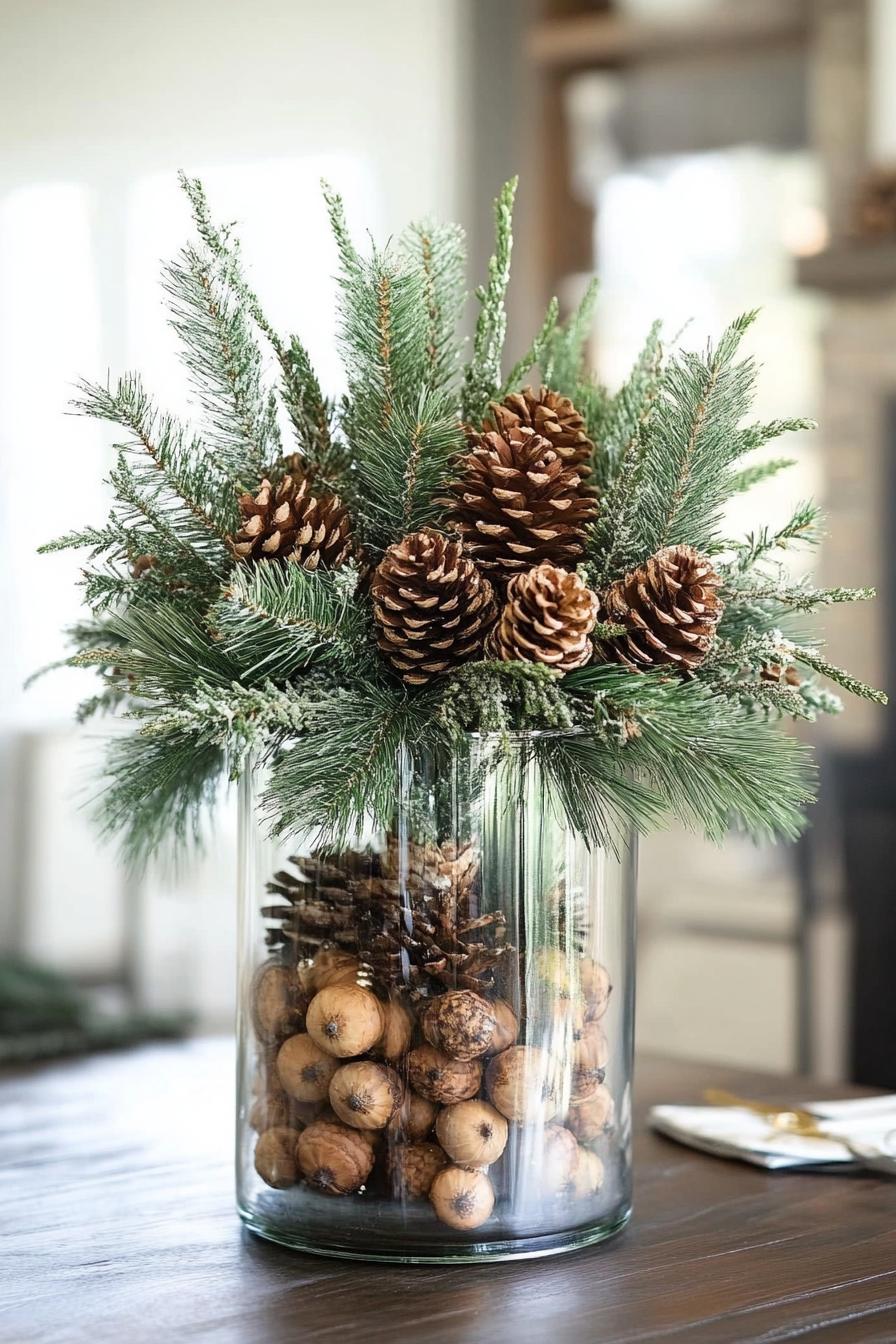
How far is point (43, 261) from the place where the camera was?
324 cm

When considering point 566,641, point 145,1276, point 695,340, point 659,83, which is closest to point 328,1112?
point 145,1276

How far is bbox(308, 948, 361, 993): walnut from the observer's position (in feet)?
2.18

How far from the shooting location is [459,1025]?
649 millimetres

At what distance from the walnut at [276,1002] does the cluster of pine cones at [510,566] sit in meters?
0.14

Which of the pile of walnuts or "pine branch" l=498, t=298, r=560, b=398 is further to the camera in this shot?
Answer: "pine branch" l=498, t=298, r=560, b=398

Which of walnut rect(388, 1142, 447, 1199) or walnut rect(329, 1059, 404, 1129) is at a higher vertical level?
walnut rect(329, 1059, 404, 1129)

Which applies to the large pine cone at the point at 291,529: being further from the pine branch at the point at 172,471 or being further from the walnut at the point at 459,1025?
the walnut at the point at 459,1025

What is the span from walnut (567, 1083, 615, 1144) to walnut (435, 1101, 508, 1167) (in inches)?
1.7

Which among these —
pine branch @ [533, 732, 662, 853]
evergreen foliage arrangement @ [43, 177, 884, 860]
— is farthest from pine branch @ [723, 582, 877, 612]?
pine branch @ [533, 732, 662, 853]

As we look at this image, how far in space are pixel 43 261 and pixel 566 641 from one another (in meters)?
2.87

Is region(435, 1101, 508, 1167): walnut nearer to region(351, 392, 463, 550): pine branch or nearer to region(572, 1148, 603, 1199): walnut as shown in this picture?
region(572, 1148, 603, 1199): walnut

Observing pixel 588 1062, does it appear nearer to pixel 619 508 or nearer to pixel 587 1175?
pixel 587 1175

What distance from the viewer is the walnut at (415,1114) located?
0.65 m

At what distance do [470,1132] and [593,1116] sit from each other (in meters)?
0.07
